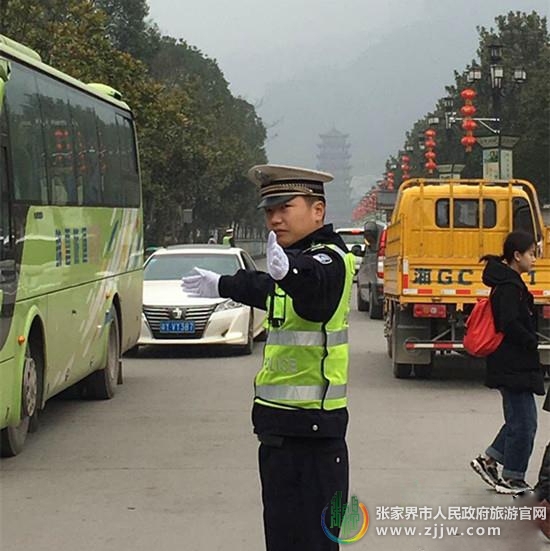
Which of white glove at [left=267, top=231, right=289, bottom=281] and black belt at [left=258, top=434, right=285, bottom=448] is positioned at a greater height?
white glove at [left=267, top=231, right=289, bottom=281]

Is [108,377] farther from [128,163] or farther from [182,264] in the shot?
[182,264]

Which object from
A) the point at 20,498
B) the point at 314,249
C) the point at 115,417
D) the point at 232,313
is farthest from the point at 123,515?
the point at 232,313

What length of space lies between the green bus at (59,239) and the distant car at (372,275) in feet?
29.6

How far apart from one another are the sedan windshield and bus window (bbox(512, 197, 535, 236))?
14.3 feet

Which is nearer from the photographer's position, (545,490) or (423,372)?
(545,490)

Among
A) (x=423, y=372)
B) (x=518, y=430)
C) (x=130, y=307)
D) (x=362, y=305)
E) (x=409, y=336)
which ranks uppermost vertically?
(x=130, y=307)

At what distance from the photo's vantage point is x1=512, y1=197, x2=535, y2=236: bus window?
14.6 meters

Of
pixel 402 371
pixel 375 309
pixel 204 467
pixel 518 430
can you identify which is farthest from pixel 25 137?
pixel 375 309

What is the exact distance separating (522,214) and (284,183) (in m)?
10.5

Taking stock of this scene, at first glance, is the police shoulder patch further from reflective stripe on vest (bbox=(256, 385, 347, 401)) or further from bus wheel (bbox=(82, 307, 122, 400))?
bus wheel (bbox=(82, 307, 122, 400))

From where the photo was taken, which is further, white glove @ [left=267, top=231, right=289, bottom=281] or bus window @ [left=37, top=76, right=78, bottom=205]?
bus window @ [left=37, top=76, right=78, bottom=205]

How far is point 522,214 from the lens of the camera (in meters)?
14.7

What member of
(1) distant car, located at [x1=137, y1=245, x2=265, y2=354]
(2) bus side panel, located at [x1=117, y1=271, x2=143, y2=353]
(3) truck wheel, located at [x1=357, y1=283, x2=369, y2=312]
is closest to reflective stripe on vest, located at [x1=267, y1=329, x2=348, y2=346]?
(2) bus side panel, located at [x1=117, y1=271, x2=143, y2=353]

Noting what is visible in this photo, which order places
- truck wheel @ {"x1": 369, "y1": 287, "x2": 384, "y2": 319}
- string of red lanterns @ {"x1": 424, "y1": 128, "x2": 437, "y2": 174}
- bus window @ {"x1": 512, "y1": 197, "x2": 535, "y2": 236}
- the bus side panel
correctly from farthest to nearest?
string of red lanterns @ {"x1": 424, "y1": 128, "x2": 437, "y2": 174} → truck wheel @ {"x1": 369, "y1": 287, "x2": 384, "y2": 319} → bus window @ {"x1": 512, "y1": 197, "x2": 535, "y2": 236} → the bus side panel
